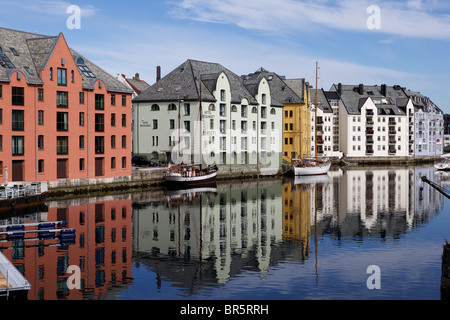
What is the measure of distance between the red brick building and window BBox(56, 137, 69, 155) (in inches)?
5.0

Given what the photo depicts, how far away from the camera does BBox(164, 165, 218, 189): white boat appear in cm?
8600

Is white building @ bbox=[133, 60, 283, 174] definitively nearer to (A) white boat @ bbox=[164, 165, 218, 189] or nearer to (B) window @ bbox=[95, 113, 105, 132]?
(A) white boat @ bbox=[164, 165, 218, 189]

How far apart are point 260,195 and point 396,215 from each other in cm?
2356

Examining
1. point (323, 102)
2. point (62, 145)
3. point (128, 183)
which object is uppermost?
point (323, 102)

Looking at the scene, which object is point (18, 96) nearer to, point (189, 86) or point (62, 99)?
point (62, 99)

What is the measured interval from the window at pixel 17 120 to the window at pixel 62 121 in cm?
565

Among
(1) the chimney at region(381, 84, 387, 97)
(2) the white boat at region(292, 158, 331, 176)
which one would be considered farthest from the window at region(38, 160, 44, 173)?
(1) the chimney at region(381, 84, 387, 97)

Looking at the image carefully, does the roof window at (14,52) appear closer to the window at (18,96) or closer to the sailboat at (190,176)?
the window at (18,96)

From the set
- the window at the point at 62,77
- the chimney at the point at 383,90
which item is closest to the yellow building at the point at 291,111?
the chimney at the point at 383,90

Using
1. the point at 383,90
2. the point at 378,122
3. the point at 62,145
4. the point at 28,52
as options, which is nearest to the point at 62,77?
the point at 28,52

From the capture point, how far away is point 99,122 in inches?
3147

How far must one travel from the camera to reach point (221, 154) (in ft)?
338

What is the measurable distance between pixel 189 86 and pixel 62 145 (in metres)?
34.7
